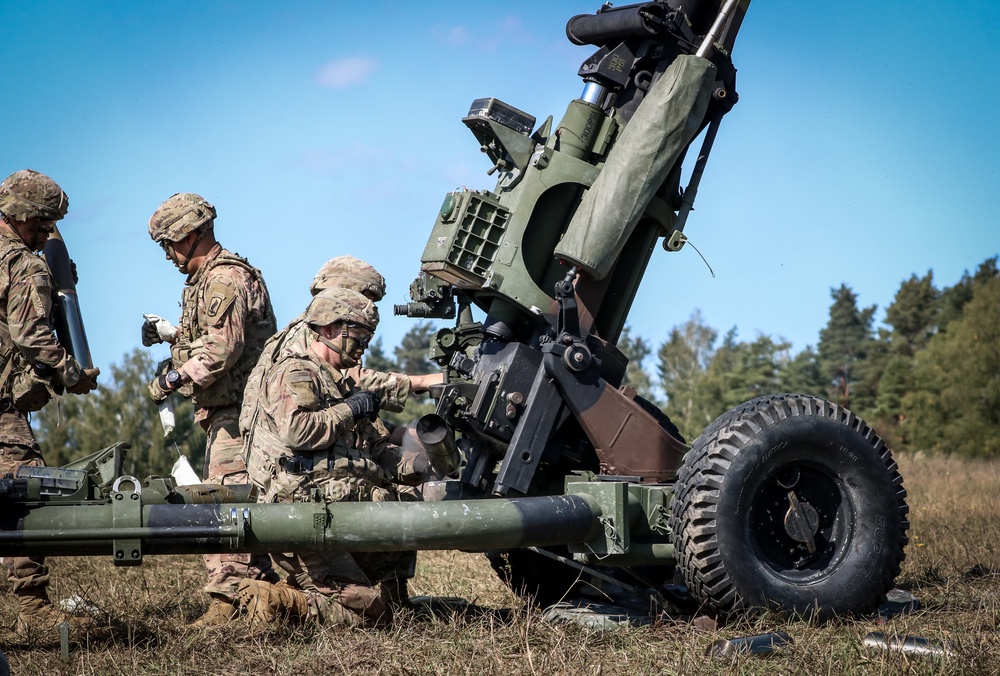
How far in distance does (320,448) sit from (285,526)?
88 centimetres

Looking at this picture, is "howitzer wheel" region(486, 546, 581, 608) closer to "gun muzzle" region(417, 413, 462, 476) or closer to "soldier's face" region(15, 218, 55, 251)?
"gun muzzle" region(417, 413, 462, 476)

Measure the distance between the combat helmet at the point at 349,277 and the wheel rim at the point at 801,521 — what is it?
259cm

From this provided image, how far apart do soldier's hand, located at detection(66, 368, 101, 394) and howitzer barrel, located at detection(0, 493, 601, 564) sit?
207 centimetres

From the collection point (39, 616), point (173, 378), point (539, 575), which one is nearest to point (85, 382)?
point (173, 378)

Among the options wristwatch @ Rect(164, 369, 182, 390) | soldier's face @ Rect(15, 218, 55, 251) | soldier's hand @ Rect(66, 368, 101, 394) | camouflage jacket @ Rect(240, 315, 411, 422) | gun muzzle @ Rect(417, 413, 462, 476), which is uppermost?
soldier's face @ Rect(15, 218, 55, 251)

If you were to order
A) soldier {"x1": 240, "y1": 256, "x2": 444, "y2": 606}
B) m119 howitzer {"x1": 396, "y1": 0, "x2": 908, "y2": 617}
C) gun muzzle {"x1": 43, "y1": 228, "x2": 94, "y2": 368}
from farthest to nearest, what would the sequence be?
gun muzzle {"x1": 43, "y1": 228, "x2": 94, "y2": 368}, soldier {"x1": 240, "y1": 256, "x2": 444, "y2": 606}, m119 howitzer {"x1": 396, "y1": 0, "x2": 908, "y2": 617}

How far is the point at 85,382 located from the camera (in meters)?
7.27

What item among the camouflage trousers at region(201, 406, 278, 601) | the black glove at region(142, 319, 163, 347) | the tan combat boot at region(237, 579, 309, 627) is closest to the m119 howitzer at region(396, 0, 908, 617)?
the tan combat boot at region(237, 579, 309, 627)

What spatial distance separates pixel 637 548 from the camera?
19.8ft

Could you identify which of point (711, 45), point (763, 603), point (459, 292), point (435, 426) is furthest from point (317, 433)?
point (711, 45)

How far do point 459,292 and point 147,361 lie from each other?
2065cm

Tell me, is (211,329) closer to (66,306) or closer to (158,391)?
(158,391)

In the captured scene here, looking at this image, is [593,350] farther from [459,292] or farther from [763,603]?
[763,603]

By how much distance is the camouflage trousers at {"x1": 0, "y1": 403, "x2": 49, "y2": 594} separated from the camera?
22.1 ft
